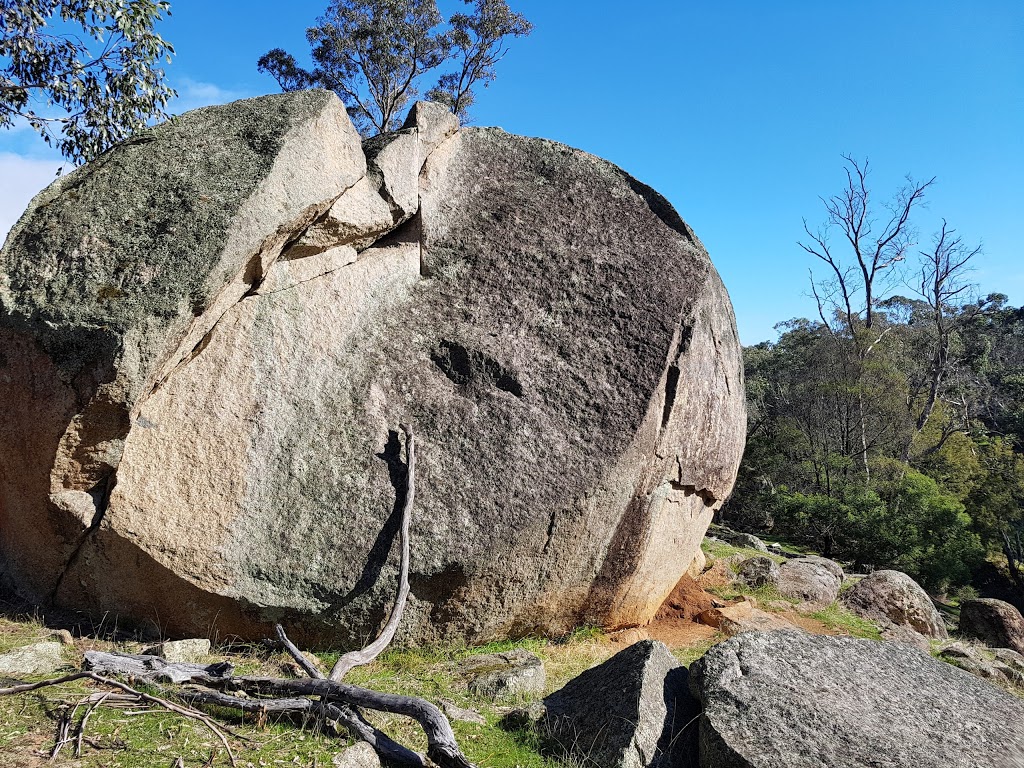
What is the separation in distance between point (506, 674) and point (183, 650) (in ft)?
7.53

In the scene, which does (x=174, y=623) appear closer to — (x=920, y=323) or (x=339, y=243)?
(x=339, y=243)

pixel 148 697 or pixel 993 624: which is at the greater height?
pixel 148 697

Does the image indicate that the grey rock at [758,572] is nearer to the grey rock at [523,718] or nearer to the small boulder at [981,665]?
the small boulder at [981,665]

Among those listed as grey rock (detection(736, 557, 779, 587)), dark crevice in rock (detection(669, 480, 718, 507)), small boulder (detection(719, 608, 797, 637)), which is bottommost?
small boulder (detection(719, 608, 797, 637))

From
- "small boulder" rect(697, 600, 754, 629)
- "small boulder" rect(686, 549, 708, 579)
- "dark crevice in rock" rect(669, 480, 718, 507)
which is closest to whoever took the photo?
"dark crevice in rock" rect(669, 480, 718, 507)

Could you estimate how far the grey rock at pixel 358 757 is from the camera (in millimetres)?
3727

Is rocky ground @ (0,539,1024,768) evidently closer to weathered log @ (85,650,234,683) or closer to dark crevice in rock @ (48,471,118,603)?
weathered log @ (85,650,234,683)

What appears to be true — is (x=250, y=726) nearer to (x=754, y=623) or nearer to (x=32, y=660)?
(x=32, y=660)

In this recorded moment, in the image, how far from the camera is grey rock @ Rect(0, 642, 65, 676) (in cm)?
434

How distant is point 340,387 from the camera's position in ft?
19.7

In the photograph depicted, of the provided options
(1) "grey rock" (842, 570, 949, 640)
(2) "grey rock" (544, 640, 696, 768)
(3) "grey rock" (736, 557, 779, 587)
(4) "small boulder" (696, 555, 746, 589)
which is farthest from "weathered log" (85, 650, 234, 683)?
(1) "grey rock" (842, 570, 949, 640)

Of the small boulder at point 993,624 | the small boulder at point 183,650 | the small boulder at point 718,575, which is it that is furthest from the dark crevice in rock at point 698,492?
the small boulder at point 993,624

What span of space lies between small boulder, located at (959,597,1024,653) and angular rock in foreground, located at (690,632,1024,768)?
7580 millimetres

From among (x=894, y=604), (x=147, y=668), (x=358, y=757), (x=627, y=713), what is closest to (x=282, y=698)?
(x=358, y=757)
